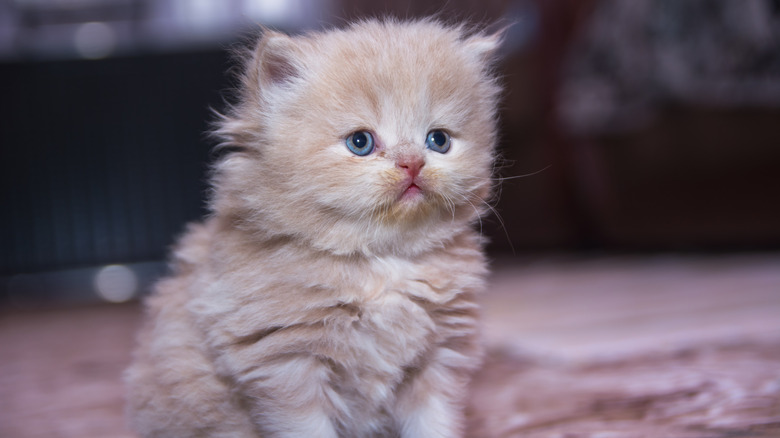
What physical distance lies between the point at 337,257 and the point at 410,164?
162 millimetres

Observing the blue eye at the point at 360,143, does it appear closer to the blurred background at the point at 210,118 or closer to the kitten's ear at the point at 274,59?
the kitten's ear at the point at 274,59

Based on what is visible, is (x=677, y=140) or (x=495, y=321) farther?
(x=677, y=140)

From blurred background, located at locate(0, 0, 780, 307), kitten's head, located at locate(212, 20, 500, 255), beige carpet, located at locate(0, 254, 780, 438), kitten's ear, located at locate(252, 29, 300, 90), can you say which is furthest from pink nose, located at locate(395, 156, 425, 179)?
blurred background, located at locate(0, 0, 780, 307)

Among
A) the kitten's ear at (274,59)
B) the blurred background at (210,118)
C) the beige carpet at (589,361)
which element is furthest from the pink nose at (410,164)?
the blurred background at (210,118)

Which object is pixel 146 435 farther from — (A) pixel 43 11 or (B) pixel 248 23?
(A) pixel 43 11

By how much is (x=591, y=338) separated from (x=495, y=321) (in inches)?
16.0

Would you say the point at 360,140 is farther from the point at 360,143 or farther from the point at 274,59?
the point at 274,59

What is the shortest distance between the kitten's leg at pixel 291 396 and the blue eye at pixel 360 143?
0.92ft

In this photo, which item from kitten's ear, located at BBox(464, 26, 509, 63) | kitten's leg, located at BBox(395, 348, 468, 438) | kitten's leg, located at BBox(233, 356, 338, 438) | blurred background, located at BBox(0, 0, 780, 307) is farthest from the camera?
blurred background, located at BBox(0, 0, 780, 307)

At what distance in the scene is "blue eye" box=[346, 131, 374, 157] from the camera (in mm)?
957

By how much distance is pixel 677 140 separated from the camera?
3057mm

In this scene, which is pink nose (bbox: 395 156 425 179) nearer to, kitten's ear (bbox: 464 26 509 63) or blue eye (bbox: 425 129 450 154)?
blue eye (bbox: 425 129 450 154)

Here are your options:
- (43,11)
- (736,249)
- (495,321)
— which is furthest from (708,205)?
(43,11)

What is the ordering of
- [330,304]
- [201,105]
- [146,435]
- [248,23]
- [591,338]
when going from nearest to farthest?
[330,304], [146,435], [248,23], [591,338], [201,105]
